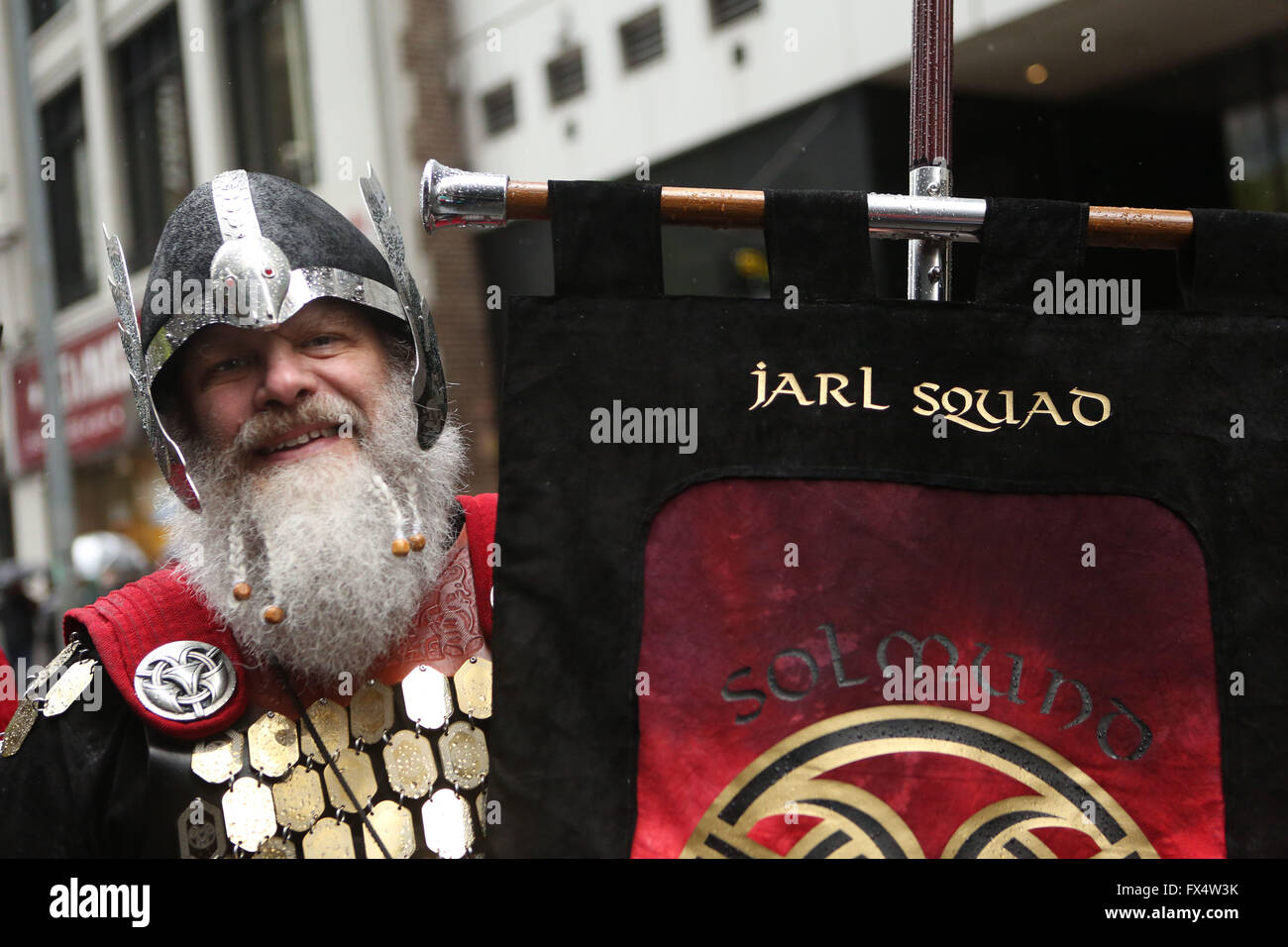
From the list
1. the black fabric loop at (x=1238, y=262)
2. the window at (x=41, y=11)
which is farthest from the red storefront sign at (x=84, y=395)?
the black fabric loop at (x=1238, y=262)

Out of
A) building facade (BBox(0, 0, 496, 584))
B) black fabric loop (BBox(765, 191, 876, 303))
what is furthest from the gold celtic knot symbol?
building facade (BBox(0, 0, 496, 584))

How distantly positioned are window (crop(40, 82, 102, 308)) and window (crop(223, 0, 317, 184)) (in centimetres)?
153

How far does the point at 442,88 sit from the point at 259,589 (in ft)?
18.8

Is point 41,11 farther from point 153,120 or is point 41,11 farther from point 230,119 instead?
point 230,119

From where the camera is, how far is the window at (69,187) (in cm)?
876

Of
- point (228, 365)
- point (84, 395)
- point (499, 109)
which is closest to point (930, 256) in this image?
point (228, 365)

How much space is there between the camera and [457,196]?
1.56 m

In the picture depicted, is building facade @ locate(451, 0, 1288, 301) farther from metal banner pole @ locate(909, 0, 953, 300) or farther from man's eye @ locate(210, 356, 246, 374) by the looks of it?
man's eye @ locate(210, 356, 246, 374)

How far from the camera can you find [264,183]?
6.52 ft

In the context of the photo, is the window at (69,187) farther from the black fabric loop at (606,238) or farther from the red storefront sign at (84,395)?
the black fabric loop at (606,238)

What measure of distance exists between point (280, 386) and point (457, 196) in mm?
454

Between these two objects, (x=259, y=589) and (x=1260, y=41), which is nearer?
(x=259, y=589)
